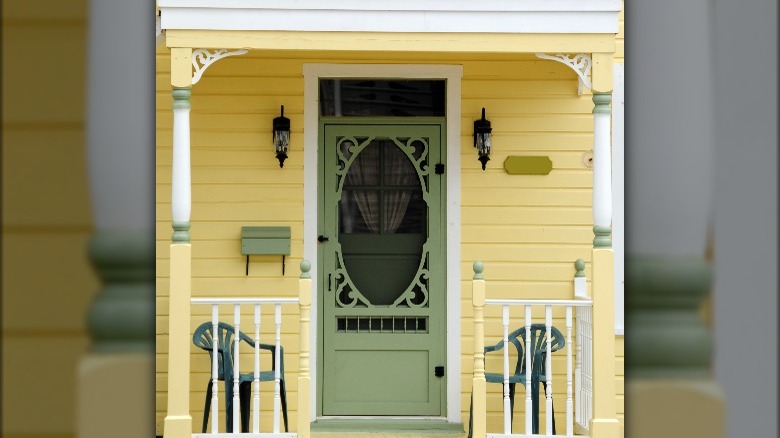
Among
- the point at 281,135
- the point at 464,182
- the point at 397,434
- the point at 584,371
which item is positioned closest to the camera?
the point at 584,371

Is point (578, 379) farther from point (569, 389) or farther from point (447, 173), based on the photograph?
point (447, 173)

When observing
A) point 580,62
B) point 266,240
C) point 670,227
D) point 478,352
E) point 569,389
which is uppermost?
point 580,62

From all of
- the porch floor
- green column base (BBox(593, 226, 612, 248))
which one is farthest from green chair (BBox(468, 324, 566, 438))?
green column base (BBox(593, 226, 612, 248))

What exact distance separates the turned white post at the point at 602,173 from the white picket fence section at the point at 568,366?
0.44 meters

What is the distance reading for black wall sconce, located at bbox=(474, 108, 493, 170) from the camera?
718 cm

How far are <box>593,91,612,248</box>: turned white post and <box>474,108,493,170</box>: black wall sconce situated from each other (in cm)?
108

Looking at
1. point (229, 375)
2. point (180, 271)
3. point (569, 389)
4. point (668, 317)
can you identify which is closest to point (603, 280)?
point (569, 389)

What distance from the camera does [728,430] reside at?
572 mm

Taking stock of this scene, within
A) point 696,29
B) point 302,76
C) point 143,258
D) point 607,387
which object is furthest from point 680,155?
point 302,76

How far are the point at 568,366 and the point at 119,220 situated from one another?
6.01m

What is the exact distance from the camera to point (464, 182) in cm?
732

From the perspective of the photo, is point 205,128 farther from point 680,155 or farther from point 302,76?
point 680,155

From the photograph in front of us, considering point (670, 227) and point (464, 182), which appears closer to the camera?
point (670, 227)

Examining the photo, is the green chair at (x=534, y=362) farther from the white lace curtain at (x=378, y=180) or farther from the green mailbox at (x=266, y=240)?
the green mailbox at (x=266, y=240)
